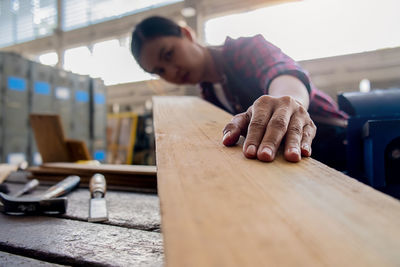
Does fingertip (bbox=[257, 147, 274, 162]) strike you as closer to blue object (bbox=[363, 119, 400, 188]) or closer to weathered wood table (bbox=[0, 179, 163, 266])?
weathered wood table (bbox=[0, 179, 163, 266])

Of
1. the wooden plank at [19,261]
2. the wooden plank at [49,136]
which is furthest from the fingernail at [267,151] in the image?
the wooden plank at [49,136]

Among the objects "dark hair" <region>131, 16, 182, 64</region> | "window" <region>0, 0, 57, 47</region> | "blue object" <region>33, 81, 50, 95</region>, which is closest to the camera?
"dark hair" <region>131, 16, 182, 64</region>

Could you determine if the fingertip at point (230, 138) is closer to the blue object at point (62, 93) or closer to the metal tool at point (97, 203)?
the metal tool at point (97, 203)

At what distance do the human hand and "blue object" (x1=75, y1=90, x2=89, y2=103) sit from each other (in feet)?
14.7

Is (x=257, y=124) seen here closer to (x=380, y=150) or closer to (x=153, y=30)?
(x=380, y=150)

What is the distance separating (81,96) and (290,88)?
4.44 m

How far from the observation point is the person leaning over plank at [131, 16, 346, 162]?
49cm

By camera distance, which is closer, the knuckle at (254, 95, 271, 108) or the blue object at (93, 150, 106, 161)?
the knuckle at (254, 95, 271, 108)

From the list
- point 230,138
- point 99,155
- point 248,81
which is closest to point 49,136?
point 248,81

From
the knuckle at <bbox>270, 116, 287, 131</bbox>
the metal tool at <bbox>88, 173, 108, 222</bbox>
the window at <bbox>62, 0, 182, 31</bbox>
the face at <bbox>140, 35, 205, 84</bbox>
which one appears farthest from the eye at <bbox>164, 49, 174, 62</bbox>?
the window at <bbox>62, 0, 182, 31</bbox>

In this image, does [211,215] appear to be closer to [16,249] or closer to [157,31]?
[16,249]

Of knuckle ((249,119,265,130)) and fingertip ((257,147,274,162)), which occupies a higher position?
knuckle ((249,119,265,130))

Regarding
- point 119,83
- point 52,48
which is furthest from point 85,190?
point 52,48

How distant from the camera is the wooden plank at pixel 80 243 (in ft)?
1.38
